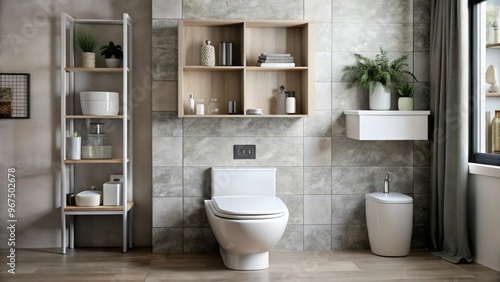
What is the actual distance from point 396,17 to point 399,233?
1.67 m

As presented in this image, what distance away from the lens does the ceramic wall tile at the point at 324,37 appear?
4465mm

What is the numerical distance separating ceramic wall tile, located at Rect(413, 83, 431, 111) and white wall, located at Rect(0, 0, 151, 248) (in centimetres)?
211

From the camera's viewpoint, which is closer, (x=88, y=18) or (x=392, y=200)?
(x=392, y=200)

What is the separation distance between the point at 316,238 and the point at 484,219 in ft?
4.09

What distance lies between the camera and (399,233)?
421 cm

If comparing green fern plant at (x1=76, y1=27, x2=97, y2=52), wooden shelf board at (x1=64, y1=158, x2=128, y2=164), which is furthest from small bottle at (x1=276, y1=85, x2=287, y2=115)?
green fern plant at (x1=76, y1=27, x2=97, y2=52)

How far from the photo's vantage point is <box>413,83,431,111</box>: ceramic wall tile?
14.9 feet

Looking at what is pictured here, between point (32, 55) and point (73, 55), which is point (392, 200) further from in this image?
point (32, 55)

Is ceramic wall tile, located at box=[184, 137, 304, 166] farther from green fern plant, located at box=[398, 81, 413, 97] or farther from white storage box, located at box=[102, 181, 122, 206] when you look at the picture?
green fern plant, located at box=[398, 81, 413, 97]

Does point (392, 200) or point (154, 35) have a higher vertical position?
point (154, 35)

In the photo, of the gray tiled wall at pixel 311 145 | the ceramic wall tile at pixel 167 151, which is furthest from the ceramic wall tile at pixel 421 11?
the ceramic wall tile at pixel 167 151

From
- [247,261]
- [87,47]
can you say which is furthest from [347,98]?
[87,47]

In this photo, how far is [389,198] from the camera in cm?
424

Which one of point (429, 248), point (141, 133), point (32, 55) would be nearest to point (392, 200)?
point (429, 248)
